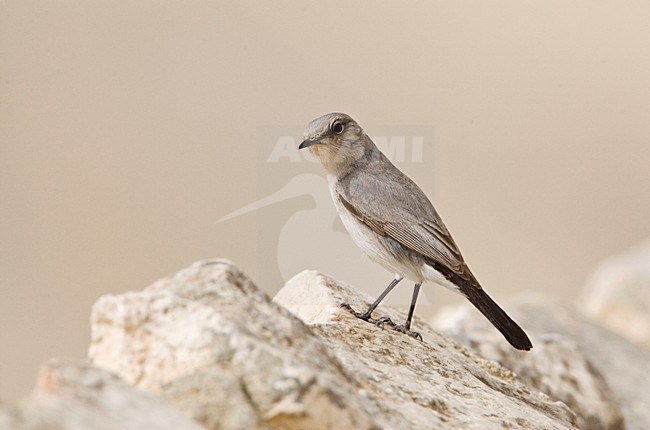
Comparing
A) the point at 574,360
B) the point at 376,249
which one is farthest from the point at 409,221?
the point at 574,360

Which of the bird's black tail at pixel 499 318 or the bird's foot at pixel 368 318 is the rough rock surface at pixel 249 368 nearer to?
the bird's foot at pixel 368 318

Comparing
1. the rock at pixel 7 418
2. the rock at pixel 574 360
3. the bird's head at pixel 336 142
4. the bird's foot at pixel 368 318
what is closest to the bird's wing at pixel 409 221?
the bird's head at pixel 336 142

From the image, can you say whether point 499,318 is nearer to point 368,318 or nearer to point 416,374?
point 368,318

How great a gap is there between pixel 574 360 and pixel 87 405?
166 inches

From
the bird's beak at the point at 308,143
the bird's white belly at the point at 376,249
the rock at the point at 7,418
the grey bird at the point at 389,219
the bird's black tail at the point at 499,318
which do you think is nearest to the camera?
the rock at the point at 7,418

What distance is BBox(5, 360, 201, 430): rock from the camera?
2.60m

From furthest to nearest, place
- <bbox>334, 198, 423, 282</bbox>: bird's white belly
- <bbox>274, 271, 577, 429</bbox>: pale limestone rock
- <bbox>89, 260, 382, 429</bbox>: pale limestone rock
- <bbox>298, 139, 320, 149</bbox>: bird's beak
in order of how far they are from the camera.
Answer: <bbox>298, 139, 320, 149</bbox>: bird's beak → <bbox>334, 198, 423, 282</bbox>: bird's white belly → <bbox>274, 271, 577, 429</bbox>: pale limestone rock → <bbox>89, 260, 382, 429</bbox>: pale limestone rock

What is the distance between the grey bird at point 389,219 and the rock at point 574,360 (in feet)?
2.02

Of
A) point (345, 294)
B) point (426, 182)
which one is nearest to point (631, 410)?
point (345, 294)

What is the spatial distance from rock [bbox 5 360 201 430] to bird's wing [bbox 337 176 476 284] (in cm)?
310

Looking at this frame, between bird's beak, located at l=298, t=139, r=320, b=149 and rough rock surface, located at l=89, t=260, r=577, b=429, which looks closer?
rough rock surface, located at l=89, t=260, r=577, b=429

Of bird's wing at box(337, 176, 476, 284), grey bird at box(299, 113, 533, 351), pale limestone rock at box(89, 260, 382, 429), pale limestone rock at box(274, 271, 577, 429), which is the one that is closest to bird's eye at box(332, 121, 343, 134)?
grey bird at box(299, 113, 533, 351)

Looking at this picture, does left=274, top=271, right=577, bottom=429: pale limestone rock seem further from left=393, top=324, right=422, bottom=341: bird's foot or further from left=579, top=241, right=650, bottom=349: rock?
left=579, top=241, right=650, bottom=349: rock

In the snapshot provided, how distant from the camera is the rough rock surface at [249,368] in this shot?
3.03 metres
